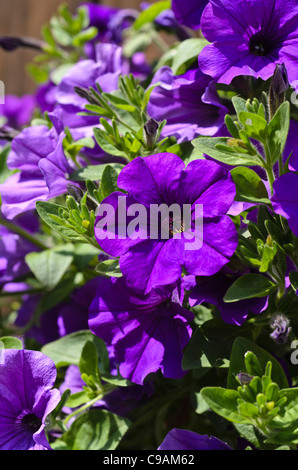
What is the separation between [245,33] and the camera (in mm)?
647

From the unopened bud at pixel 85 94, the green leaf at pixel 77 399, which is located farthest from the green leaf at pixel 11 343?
the unopened bud at pixel 85 94

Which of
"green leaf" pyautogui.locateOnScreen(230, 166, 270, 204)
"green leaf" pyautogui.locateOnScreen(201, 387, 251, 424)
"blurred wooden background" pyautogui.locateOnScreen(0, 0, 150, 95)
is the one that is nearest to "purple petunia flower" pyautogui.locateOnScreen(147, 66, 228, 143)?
"green leaf" pyautogui.locateOnScreen(230, 166, 270, 204)

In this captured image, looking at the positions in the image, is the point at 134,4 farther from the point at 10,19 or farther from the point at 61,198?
the point at 61,198

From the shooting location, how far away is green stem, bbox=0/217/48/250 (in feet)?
3.00

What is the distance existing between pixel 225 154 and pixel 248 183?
4cm

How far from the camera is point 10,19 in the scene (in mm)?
2168

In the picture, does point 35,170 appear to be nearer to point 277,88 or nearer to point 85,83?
Answer: point 85,83

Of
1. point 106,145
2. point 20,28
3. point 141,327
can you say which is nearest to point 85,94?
point 106,145

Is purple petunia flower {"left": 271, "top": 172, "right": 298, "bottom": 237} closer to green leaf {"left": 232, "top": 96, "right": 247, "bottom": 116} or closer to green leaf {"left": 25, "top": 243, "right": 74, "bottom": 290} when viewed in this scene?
green leaf {"left": 232, "top": 96, "right": 247, "bottom": 116}

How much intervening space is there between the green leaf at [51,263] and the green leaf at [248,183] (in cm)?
34

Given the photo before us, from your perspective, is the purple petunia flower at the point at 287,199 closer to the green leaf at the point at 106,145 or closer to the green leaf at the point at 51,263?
the green leaf at the point at 106,145

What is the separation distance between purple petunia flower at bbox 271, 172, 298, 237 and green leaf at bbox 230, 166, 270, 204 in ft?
0.17

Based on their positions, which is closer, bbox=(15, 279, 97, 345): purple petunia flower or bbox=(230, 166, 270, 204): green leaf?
bbox=(230, 166, 270, 204): green leaf
